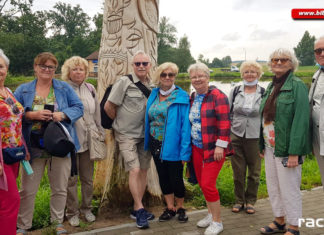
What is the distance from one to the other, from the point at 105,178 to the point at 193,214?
4.32ft

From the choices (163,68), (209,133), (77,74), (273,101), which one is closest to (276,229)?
(209,133)

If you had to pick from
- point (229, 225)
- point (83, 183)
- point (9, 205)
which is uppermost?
point (9, 205)

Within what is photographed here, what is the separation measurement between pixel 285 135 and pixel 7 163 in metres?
2.52

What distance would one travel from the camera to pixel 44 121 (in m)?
2.96

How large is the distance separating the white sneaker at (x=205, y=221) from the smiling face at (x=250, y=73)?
177cm

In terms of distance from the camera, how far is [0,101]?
249cm

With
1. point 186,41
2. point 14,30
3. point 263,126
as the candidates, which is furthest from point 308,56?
point 263,126

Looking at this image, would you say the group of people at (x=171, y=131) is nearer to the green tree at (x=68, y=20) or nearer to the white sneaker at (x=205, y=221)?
the white sneaker at (x=205, y=221)

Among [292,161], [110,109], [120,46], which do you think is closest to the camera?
[292,161]

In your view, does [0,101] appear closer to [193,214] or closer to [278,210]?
[193,214]

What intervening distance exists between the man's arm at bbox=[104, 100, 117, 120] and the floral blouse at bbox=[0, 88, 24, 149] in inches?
40.3

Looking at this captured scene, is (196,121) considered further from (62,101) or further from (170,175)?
(62,101)

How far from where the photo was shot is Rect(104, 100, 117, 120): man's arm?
11.3 feet

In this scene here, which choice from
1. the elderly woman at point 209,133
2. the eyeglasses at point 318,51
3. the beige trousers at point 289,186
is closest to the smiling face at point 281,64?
the eyeglasses at point 318,51
